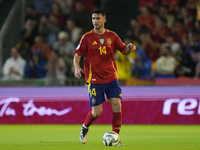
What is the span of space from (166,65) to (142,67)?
2.01ft

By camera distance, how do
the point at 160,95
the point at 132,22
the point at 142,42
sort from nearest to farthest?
the point at 160,95
the point at 142,42
the point at 132,22

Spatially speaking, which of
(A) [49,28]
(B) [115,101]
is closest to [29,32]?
(A) [49,28]

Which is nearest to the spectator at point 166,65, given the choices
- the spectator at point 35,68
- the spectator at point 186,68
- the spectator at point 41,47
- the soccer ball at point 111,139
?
the spectator at point 186,68

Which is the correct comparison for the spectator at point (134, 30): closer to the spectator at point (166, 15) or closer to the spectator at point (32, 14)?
the spectator at point (166, 15)

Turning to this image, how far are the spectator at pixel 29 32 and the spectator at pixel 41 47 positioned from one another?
0.35 m

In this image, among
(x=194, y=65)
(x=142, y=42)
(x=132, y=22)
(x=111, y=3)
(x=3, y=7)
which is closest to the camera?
(x=194, y=65)

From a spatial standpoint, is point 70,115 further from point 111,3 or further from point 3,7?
point 3,7

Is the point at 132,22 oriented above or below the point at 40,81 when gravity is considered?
above

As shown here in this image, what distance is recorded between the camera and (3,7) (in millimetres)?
16219

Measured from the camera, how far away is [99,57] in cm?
696

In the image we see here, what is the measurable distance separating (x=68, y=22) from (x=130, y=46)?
7793 mm

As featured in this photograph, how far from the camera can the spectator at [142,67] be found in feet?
39.8

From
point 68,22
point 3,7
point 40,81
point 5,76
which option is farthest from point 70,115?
point 3,7

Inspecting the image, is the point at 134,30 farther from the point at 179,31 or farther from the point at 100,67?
the point at 100,67
